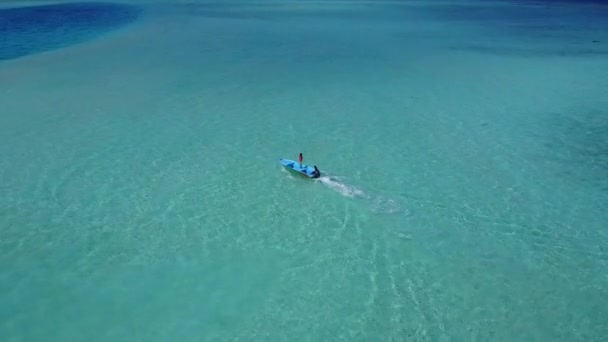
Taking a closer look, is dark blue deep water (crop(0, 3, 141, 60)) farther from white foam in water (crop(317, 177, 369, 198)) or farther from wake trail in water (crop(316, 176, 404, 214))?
wake trail in water (crop(316, 176, 404, 214))

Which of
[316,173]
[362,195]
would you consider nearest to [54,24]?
[316,173]

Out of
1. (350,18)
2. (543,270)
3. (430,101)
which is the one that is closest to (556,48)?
(430,101)

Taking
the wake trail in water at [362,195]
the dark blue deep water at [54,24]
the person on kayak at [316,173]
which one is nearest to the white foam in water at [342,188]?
the wake trail in water at [362,195]

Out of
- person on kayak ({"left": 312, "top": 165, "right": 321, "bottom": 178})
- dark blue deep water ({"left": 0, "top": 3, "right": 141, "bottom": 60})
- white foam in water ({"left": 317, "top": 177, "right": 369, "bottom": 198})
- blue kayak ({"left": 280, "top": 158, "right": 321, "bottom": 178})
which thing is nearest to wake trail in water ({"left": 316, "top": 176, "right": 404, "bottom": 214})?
white foam in water ({"left": 317, "top": 177, "right": 369, "bottom": 198})

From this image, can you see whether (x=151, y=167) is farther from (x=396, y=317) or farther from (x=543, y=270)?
(x=543, y=270)

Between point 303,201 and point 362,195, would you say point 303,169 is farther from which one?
point 362,195

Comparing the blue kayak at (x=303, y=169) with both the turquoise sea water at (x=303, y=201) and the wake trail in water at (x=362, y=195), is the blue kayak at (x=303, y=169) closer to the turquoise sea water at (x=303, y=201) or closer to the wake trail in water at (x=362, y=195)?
the wake trail in water at (x=362, y=195)
